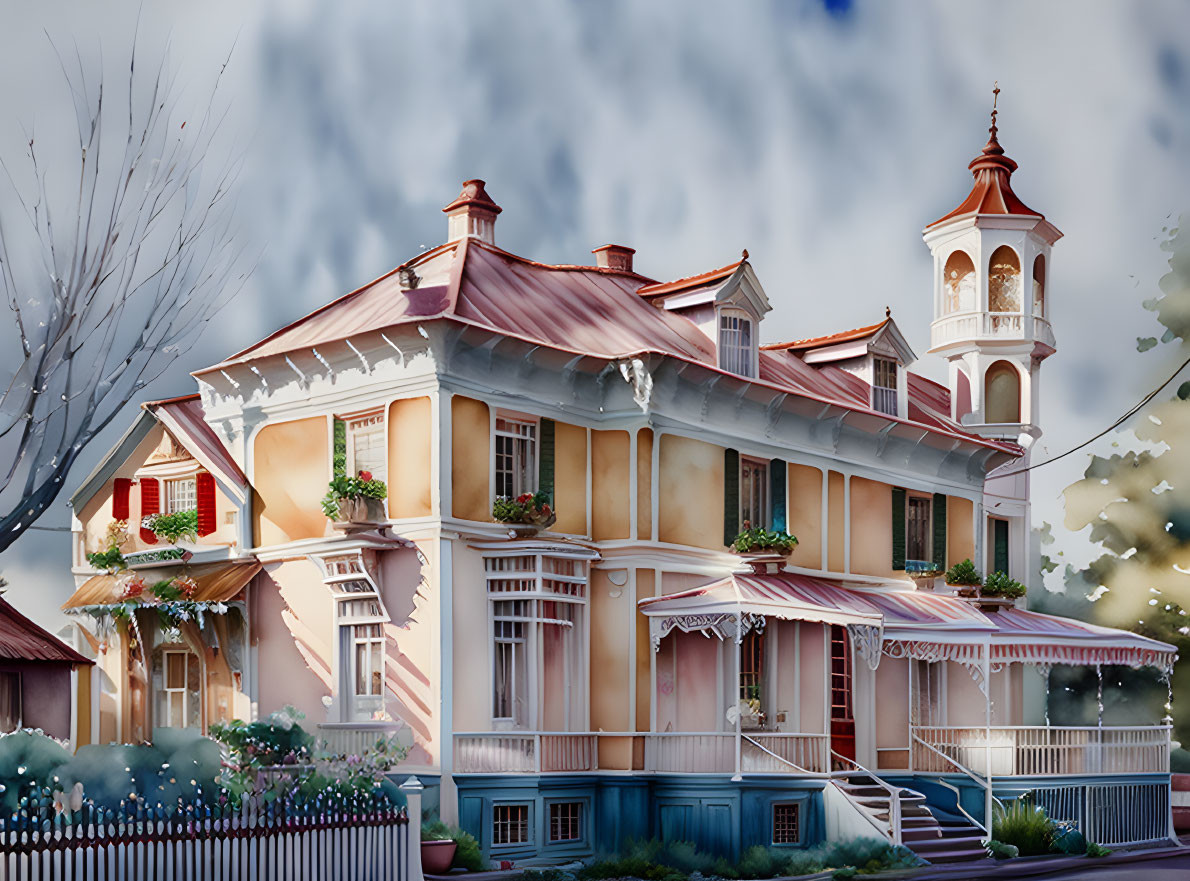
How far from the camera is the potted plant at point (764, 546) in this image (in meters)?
28.6

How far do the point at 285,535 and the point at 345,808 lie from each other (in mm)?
8654

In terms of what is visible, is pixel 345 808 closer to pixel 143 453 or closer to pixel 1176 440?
pixel 143 453

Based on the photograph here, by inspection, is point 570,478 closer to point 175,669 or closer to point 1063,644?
point 175,669

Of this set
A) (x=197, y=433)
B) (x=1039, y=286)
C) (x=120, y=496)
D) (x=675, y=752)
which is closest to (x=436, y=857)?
(x=675, y=752)

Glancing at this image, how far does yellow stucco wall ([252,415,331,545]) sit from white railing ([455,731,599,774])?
14.5ft

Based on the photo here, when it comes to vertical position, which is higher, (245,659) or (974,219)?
(974,219)

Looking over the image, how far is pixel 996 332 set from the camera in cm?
3772

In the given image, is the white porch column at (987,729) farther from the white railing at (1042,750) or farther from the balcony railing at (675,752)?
the balcony railing at (675,752)

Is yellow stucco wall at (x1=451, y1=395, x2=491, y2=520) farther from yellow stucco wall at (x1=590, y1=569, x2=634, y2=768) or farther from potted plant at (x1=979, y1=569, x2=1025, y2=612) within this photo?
potted plant at (x1=979, y1=569, x2=1025, y2=612)

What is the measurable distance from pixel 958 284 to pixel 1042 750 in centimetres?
1236

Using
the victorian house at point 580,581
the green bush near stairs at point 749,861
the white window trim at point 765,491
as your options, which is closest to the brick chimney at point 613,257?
the victorian house at point 580,581

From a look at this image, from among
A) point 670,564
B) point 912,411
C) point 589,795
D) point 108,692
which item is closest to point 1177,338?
point 912,411

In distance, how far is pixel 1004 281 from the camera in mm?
38250

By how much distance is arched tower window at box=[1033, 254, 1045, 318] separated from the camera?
38.1 m
